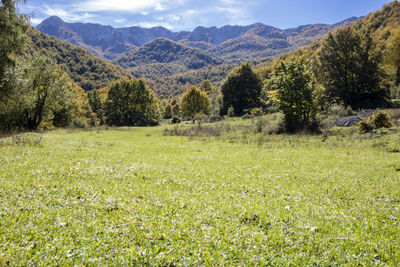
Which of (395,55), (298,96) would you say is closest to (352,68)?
(395,55)

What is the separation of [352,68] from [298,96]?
3110 cm

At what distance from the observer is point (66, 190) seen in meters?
7.60

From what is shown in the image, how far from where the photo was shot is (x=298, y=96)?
32.8m

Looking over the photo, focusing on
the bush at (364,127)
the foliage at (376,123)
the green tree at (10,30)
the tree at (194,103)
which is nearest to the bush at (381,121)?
the foliage at (376,123)

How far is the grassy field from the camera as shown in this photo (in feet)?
15.2

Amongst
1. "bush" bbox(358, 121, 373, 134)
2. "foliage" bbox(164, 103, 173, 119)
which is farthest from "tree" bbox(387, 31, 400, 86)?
"foliage" bbox(164, 103, 173, 119)

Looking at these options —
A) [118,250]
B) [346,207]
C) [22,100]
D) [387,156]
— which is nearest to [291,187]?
[346,207]

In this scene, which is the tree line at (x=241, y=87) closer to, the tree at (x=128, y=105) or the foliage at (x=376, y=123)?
the tree at (x=128, y=105)

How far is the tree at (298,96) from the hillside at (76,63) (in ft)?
449

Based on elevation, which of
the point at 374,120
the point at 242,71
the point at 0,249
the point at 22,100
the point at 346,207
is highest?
the point at 242,71

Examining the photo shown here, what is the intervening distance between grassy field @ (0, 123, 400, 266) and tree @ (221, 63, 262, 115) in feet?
245

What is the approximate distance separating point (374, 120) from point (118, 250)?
3108 cm

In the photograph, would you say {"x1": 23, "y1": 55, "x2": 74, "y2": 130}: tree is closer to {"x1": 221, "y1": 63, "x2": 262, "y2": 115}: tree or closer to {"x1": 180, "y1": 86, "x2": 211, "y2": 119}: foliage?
{"x1": 180, "y1": 86, "x2": 211, "y2": 119}: foliage

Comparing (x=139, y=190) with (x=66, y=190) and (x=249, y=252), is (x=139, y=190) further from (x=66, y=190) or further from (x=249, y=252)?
(x=249, y=252)
